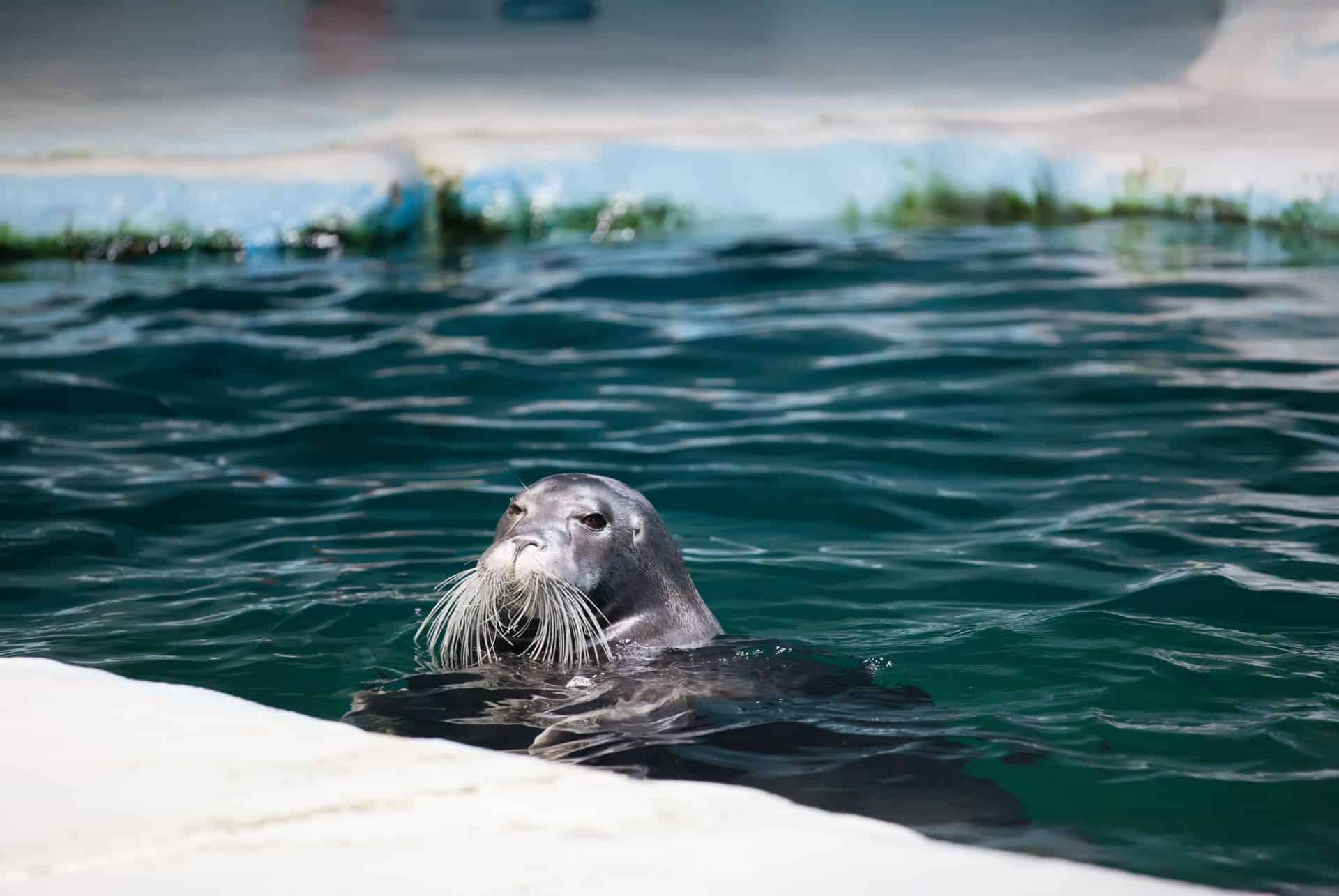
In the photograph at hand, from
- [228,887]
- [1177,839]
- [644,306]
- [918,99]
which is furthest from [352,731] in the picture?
[918,99]

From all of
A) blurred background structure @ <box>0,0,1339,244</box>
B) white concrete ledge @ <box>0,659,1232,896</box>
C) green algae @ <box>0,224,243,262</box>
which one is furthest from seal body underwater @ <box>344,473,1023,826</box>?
blurred background structure @ <box>0,0,1339,244</box>

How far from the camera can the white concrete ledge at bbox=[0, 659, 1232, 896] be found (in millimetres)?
2139

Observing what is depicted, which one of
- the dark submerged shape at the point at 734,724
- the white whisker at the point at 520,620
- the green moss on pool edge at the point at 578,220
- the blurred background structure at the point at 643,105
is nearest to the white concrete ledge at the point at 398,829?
the dark submerged shape at the point at 734,724

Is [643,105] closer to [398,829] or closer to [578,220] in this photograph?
[578,220]

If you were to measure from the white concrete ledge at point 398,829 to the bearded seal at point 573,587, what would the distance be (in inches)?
40.3

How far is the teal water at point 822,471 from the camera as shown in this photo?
384 cm

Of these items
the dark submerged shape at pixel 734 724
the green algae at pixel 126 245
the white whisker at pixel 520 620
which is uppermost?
the green algae at pixel 126 245

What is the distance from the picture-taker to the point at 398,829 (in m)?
2.31

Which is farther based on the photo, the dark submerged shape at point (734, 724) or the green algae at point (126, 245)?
the green algae at point (126, 245)

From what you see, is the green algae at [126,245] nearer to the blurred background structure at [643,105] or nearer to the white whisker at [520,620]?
the blurred background structure at [643,105]

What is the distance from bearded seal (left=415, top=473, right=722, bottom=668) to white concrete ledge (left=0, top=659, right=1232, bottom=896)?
1.02m

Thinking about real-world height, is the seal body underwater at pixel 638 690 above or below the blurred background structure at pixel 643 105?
below

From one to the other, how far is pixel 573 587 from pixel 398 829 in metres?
1.58

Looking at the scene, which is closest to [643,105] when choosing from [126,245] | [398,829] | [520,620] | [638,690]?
[126,245]
